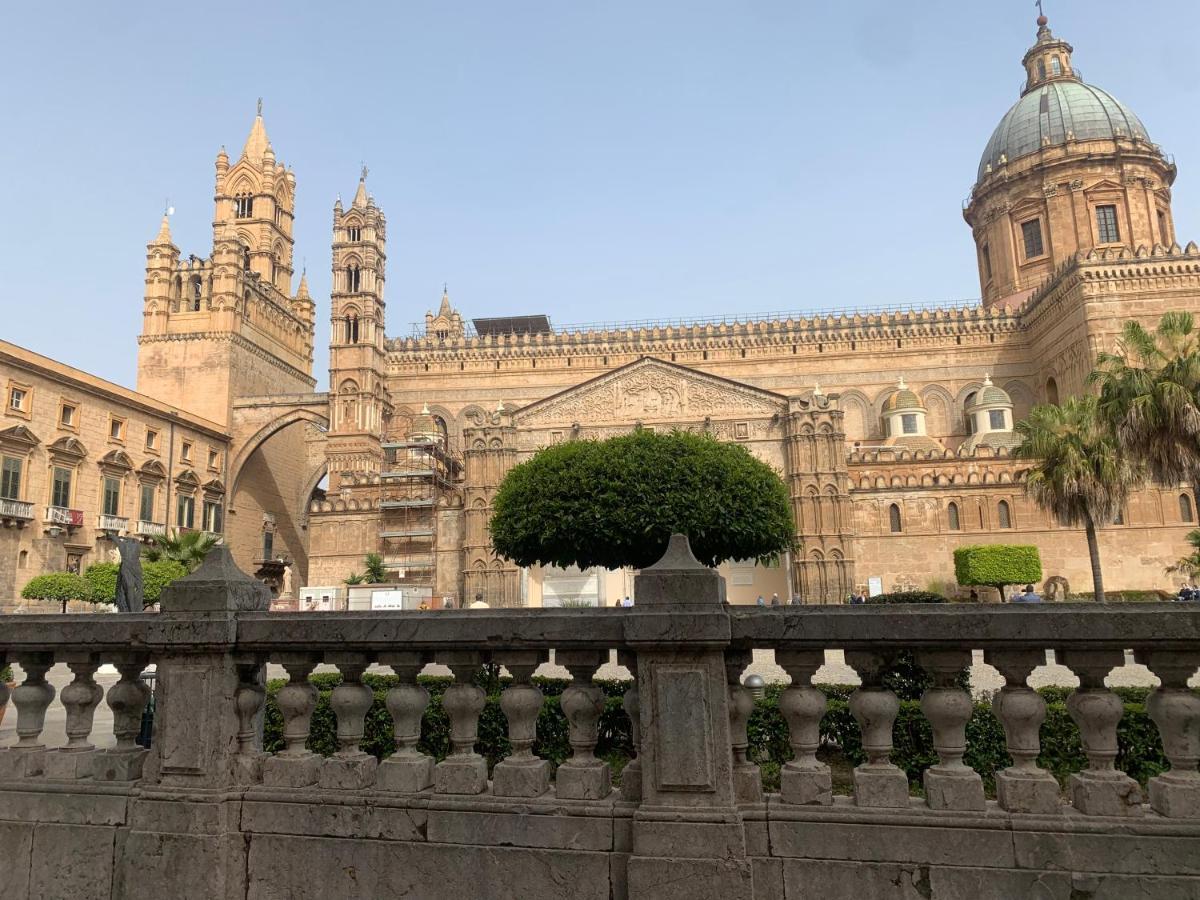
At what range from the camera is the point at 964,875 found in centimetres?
347

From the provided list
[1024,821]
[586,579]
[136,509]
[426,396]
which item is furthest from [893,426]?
[1024,821]

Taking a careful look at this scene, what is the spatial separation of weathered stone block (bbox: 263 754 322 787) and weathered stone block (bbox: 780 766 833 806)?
93.9 inches

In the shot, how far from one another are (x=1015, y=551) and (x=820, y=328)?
68.7ft

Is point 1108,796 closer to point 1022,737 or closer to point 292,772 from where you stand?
point 1022,737

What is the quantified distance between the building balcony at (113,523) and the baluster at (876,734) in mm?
41849

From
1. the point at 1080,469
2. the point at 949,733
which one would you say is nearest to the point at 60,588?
the point at 949,733

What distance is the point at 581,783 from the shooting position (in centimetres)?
388

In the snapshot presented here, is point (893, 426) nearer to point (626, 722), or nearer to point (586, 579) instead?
point (586, 579)

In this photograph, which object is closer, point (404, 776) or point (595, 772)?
point (595, 772)

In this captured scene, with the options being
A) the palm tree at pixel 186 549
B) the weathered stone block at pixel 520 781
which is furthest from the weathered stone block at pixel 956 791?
the palm tree at pixel 186 549

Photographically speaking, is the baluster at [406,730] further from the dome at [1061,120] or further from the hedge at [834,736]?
the dome at [1061,120]

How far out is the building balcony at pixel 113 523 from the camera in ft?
124

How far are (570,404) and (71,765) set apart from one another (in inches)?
1534

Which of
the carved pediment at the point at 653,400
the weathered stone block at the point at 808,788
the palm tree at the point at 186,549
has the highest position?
the carved pediment at the point at 653,400
